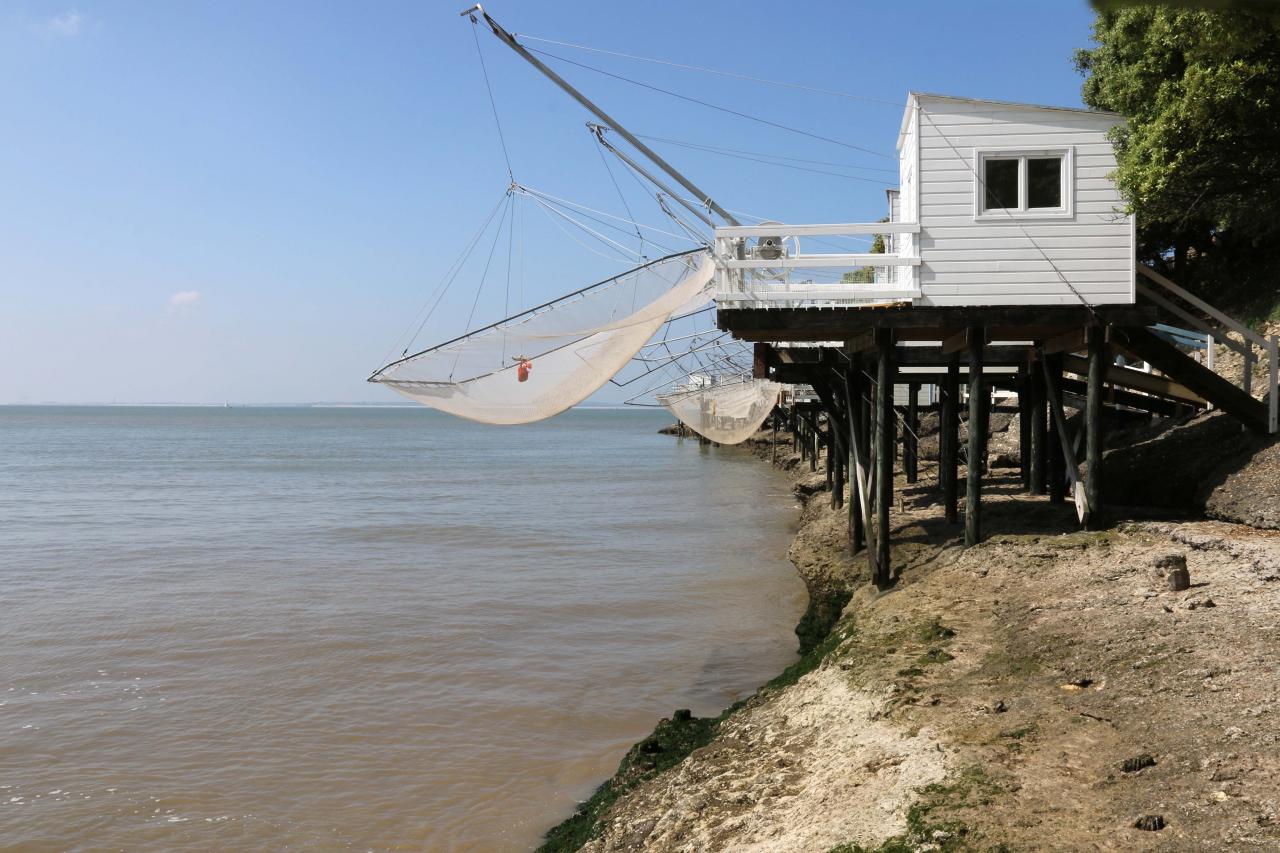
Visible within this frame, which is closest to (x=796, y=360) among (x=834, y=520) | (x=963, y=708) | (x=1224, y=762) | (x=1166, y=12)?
(x=834, y=520)

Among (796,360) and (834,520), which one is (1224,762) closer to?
(796,360)

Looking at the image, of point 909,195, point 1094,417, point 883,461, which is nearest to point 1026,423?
point 1094,417

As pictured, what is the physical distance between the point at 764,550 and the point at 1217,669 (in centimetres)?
1571

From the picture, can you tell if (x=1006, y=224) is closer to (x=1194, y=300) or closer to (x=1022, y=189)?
(x=1022, y=189)

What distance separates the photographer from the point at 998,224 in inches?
464

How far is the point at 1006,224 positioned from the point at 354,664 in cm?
1013

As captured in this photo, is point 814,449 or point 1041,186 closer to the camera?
point 1041,186

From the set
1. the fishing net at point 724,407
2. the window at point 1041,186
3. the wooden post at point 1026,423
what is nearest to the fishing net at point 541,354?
the window at point 1041,186

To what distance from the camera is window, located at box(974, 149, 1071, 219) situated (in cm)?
1181

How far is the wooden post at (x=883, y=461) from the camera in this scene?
39.8 ft

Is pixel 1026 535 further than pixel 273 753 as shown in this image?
Yes

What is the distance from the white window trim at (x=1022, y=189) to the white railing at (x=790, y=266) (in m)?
0.89

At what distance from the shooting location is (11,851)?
795 centimetres

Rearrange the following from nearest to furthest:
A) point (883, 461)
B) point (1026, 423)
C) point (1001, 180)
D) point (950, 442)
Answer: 1. point (1001, 180)
2. point (883, 461)
3. point (950, 442)
4. point (1026, 423)
